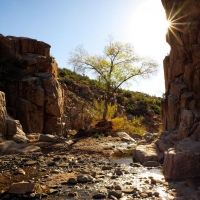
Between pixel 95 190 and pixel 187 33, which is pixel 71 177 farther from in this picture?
pixel 187 33

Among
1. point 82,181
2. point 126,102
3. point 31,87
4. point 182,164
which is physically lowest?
point 82,181

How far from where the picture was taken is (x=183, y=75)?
1024 cm

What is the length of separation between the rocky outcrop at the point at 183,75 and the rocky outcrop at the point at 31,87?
24.7ft

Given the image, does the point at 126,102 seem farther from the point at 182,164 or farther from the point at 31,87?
the point at 182,164

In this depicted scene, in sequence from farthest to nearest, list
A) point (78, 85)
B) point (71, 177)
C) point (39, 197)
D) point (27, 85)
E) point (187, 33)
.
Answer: point (78, 85) → point (27, 85) → point (187, 33) → point (71, 177) → point (39, 197)

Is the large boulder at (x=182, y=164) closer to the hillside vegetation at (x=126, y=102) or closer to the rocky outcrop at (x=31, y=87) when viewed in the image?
the rocky outcrop at (x=31, y=87)

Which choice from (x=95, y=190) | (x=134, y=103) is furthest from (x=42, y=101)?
(x=134, y=103)

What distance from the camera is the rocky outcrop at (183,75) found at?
7.96 m

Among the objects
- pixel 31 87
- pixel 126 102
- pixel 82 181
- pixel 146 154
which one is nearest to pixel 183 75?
pixel 146 154

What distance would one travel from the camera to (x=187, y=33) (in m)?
10.1

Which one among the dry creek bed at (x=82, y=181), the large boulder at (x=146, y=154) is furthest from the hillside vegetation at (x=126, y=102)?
the dry creek bed at (x=82, y=181)

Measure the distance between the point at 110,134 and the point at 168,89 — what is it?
6305 millimetres

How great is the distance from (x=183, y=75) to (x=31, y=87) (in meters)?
9.10

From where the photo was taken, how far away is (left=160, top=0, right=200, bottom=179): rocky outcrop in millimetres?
7963
